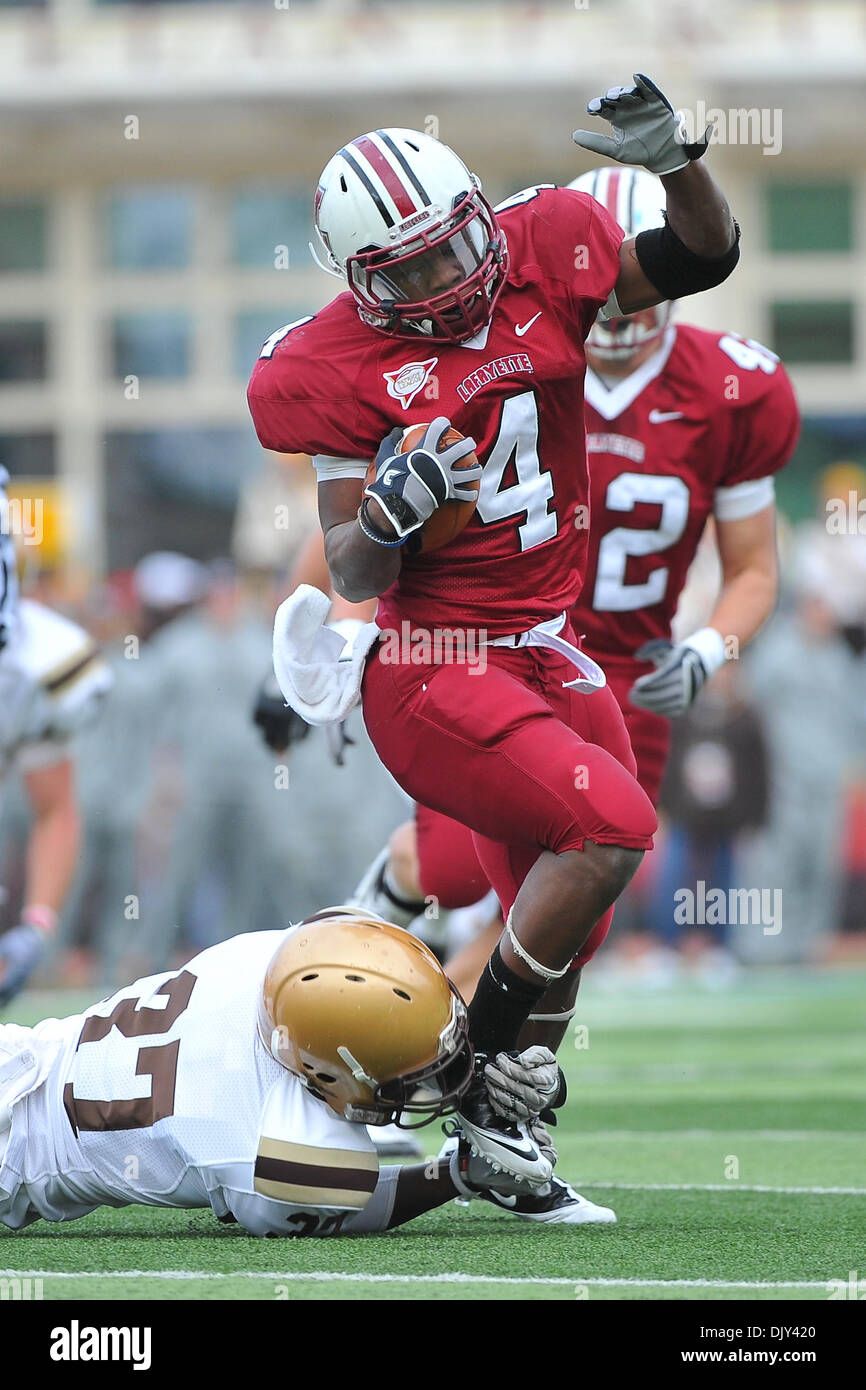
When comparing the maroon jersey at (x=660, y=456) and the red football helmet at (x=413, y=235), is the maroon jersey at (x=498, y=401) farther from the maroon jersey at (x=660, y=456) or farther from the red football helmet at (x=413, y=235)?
the maroon jersey at (x=660, y=456)

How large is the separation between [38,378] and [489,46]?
410 cm

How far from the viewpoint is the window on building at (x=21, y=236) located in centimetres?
1695

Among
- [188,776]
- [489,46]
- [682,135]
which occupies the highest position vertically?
[489,46]

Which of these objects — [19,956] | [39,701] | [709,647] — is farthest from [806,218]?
[709,647]

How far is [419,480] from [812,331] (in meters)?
13.4

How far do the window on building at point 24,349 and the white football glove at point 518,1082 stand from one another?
13.7 m

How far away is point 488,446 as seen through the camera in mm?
4207

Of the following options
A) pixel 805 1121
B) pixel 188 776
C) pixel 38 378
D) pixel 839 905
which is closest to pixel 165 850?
pixel 188 776

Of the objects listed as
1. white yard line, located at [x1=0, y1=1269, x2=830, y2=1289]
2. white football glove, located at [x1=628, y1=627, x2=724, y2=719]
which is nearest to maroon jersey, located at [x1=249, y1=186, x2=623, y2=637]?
white football glove, located at [x1=628, y1=627, x2=724, y2=719]

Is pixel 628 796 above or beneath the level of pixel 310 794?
above

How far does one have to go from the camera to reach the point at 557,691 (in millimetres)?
→ 4383

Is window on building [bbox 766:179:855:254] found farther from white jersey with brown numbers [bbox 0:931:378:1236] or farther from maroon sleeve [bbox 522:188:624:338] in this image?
white jersey with brown numbers [bbox 0:931:378:1236]

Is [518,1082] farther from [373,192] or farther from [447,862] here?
[373,192]

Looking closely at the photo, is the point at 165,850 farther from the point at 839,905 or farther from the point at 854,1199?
the point at 854,1199
